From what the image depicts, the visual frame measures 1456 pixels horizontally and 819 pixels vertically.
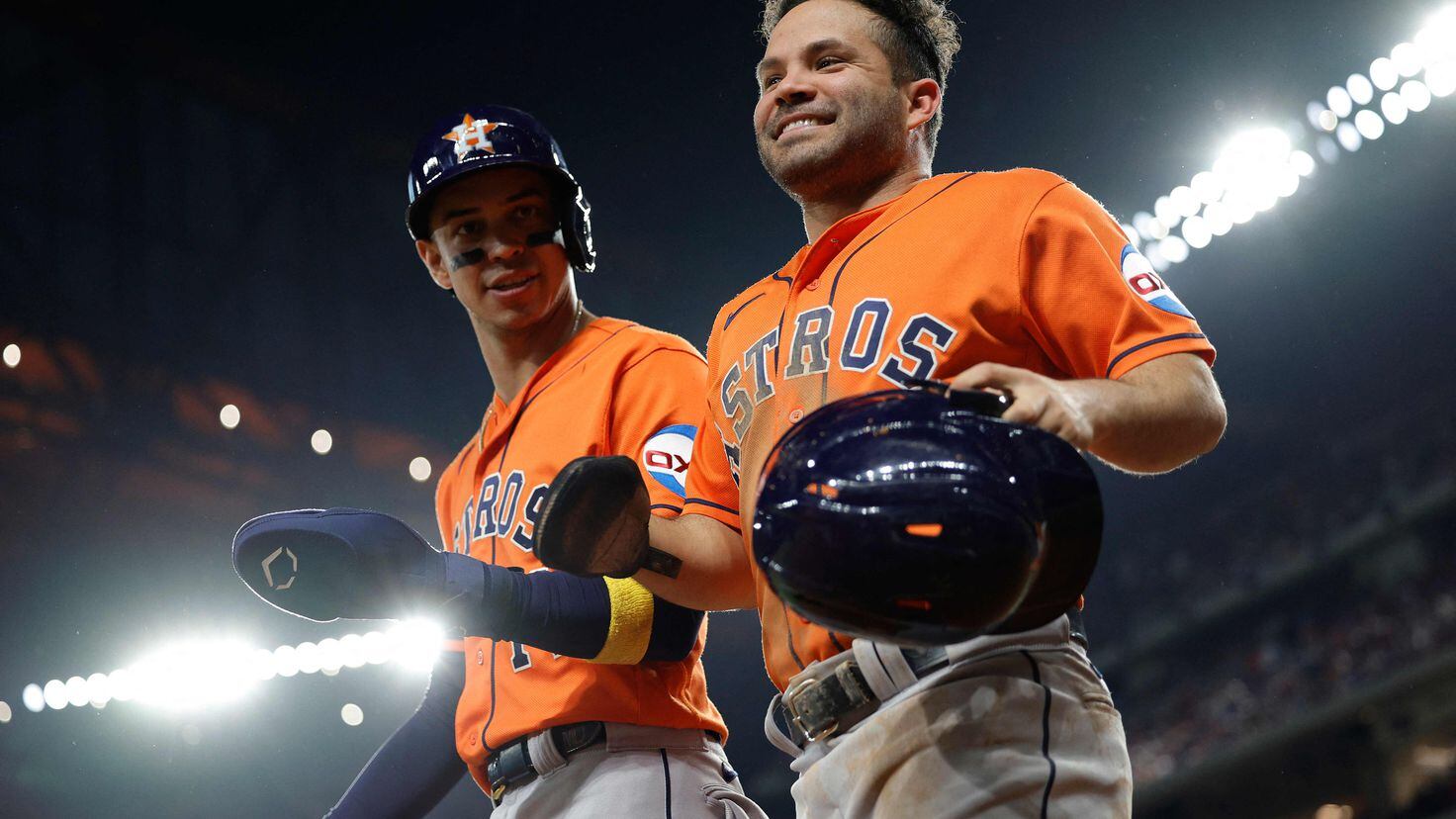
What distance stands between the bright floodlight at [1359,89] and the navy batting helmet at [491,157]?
22.1ft

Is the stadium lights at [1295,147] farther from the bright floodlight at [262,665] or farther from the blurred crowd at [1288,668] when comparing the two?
the bright floodlight at [262,665]

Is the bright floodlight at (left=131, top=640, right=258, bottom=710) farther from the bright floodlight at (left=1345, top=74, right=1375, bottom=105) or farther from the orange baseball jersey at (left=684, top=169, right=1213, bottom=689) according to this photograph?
the bright floodlight at (left=1345, top=74, right=1375, bottom=105)

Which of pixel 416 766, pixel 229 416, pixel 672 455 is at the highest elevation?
pixel 229 416

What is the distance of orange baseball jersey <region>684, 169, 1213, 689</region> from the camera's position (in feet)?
4.53

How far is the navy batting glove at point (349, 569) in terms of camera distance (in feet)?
5.43

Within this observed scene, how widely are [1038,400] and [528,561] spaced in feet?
3.74

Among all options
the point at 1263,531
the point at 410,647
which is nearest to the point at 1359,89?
the point at 1263,531

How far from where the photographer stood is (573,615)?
1.75m

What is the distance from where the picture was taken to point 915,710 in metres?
1.28

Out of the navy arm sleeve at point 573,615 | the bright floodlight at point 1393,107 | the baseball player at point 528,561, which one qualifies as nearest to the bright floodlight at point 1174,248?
the bright floodlight at point 1393,107

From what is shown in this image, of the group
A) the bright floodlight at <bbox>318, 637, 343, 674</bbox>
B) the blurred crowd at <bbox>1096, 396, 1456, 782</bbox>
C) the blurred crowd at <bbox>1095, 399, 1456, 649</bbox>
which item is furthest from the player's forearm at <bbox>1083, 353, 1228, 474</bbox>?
the blurred crowd at <bbox>1095, 399, 1456, 649</bbox>

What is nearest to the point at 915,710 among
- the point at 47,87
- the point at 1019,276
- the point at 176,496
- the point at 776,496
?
the point at 776,496

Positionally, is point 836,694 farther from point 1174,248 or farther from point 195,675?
point 1174,248

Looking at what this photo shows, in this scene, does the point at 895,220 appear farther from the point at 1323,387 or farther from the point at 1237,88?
the point at 1323,387
